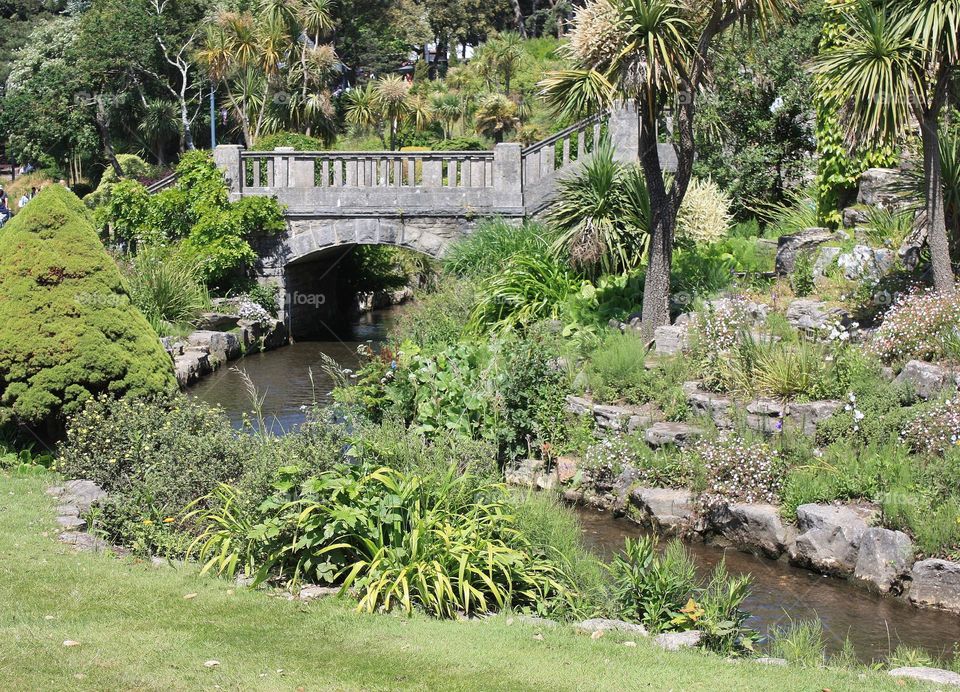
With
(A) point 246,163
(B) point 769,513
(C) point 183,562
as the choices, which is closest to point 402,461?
(C) point 183,562

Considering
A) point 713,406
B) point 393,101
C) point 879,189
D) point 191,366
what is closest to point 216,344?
point 191,366

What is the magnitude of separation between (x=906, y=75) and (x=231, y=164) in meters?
14.1

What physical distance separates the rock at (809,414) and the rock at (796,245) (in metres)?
3.68

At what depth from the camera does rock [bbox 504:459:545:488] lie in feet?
38.9

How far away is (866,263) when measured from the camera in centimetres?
1307

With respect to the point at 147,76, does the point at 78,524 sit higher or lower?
lower

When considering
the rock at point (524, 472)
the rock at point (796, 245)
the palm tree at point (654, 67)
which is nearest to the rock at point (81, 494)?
the rock at point (524, 472)

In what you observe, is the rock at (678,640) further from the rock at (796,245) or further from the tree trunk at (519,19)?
the tree trunk at (519,19)

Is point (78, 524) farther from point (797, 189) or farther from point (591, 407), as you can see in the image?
point (797, 189)

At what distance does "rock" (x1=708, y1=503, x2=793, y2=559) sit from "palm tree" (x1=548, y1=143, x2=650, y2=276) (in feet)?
19.2

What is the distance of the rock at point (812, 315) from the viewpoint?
487 inches

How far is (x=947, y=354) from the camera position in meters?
10.9

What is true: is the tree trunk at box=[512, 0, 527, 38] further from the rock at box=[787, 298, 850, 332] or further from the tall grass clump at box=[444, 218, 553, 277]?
the rock at box=[787, 298, 850, 332]

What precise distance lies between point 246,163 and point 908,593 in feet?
54.0
